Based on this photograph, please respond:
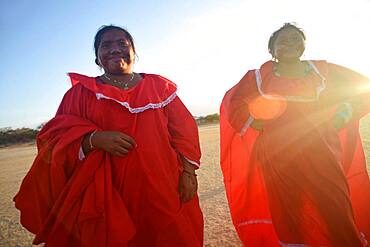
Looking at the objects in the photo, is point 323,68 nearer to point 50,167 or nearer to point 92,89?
point 92,89

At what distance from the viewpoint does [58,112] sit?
266 centimetres

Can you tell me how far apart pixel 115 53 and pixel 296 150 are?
1.74m

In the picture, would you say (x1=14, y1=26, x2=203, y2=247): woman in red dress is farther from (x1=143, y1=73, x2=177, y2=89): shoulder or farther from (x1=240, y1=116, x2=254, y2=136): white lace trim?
(x1=240, y1=116, x2=254, y2=136): white lace trim

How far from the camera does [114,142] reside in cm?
234

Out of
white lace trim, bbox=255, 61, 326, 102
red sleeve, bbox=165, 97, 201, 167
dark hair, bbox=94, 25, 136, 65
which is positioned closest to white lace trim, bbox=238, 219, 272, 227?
red sleeve, bbox=165, 97, 201, 167

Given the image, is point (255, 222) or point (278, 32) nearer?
point (278, 32)

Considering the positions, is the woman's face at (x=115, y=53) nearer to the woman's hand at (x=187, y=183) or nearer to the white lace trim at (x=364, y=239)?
the woman's hand at (x=187, y=183)

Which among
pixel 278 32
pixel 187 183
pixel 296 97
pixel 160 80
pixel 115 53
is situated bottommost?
pixel 187 183

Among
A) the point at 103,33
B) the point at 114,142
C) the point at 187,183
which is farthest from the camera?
the point at 103,33

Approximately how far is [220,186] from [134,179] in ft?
13.9

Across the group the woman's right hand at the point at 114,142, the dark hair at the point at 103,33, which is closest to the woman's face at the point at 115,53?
the dark hair at the point at 103,33

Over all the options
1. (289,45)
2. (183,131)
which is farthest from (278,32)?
(183,131)

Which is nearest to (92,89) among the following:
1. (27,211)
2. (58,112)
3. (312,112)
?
(58,112)

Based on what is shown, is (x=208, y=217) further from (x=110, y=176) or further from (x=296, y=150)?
(x=110, y=176)
